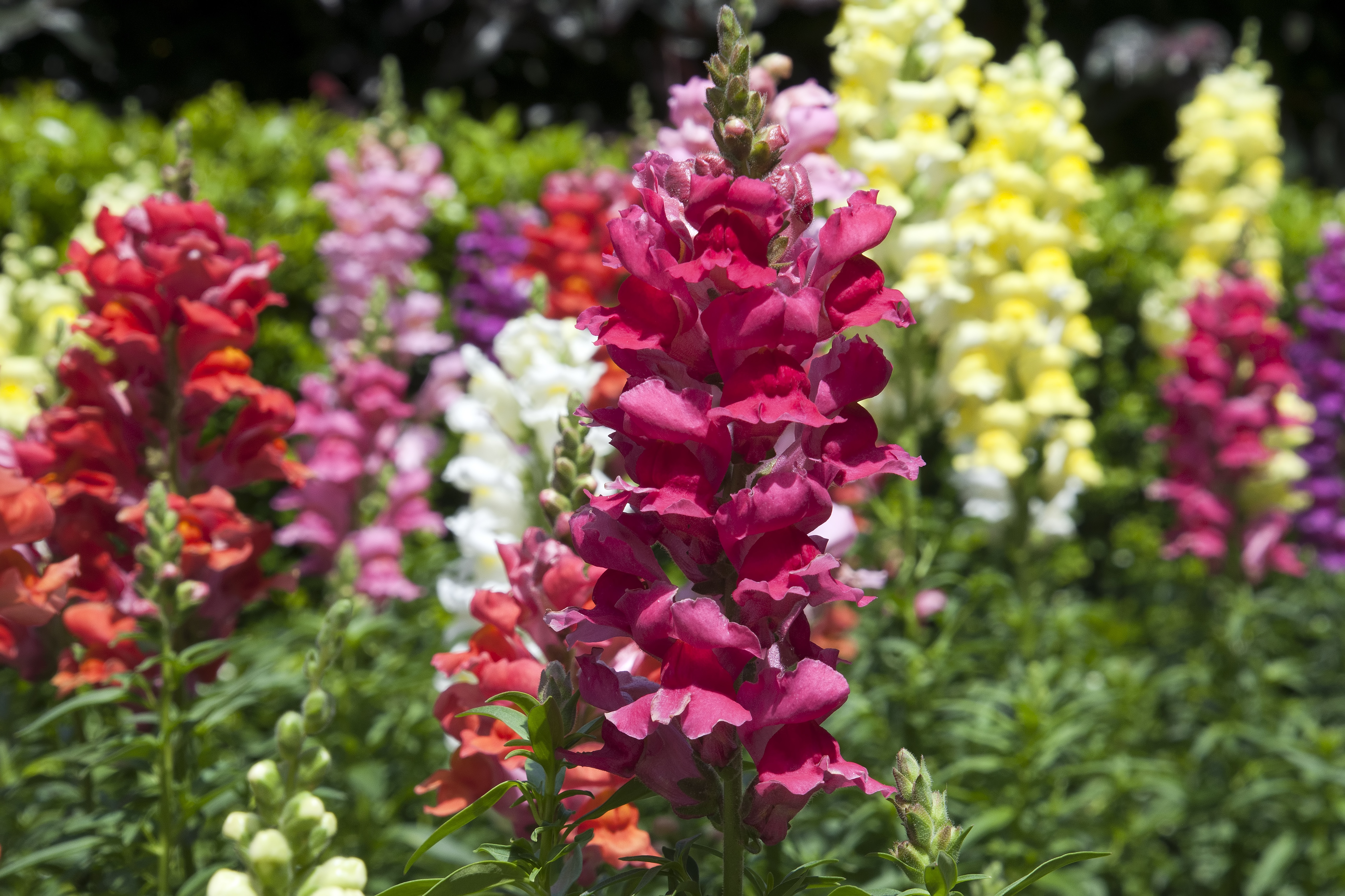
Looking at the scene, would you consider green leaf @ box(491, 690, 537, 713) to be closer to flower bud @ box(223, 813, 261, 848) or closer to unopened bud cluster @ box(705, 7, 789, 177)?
flower bud @ box(223, 813, 261, 848)

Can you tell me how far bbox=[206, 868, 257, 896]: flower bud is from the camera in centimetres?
116

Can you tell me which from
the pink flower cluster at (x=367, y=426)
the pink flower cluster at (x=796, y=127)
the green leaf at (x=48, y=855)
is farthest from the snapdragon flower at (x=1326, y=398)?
the green leaf at (x=48, y=855)

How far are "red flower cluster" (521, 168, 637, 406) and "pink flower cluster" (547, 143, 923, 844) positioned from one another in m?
2.36

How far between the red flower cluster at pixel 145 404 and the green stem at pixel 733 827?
1.24m

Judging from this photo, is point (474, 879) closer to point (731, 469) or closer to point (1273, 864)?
point (731, 469)

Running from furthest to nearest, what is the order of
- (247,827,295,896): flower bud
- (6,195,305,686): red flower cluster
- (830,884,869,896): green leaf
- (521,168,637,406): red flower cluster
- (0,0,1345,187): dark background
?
(0,0,1345,187): dark background, (521,168,637,406): red flower cluster, (6,195,305,686): red flower cluster, (830,884,869,896): green leaf, (247,827,295,896): flower bud

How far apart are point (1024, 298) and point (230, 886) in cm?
342

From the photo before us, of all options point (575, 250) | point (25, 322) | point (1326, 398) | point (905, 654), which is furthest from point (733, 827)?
point (1326, 398)

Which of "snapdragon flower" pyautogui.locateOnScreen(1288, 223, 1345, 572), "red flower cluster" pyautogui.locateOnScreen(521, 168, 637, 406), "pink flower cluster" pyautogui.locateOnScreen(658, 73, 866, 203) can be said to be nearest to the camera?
"pink flower cluster" pyautogui.locateOnScreen(658, 73, 866, 203)

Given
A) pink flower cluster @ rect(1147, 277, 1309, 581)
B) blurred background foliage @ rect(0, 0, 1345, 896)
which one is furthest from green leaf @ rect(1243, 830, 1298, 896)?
pink flower cluster @ rect(1147, 277, 1309, 581)

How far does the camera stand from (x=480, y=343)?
4910mm

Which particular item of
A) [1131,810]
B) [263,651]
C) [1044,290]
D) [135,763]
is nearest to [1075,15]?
[1044,290]

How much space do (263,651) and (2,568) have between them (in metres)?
1.45

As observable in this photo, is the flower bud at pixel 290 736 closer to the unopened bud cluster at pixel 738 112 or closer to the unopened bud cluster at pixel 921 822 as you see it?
the unopened bud cluster at pixel 921 822
